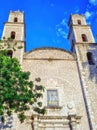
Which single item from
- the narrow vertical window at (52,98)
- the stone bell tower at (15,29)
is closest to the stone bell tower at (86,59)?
the narrow vertical window at (52,98)

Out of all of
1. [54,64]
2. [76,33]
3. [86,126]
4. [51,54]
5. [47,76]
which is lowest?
[86,126]

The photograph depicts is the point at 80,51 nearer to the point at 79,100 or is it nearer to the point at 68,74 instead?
the point at 68,74

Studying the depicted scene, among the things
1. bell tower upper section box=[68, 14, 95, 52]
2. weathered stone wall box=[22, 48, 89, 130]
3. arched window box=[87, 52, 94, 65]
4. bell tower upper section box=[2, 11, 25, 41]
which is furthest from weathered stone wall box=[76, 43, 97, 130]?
bell tower upper section box=[2, 11, 25, 41]

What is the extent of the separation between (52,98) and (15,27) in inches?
395

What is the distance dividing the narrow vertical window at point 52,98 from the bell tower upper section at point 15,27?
6.83 m

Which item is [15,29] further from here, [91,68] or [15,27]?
[91,68]

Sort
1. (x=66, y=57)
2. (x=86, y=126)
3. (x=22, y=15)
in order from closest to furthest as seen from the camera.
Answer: (x=86, y=126), (x=66, y=57), (x=22, y=15)

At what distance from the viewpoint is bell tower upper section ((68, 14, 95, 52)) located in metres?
21.8

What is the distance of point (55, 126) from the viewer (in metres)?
14.6

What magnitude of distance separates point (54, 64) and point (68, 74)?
63.1 inches

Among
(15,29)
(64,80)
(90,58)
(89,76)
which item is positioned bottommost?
(64,80)

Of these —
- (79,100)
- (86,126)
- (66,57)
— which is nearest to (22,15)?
(66,57)

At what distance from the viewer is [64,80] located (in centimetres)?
1733

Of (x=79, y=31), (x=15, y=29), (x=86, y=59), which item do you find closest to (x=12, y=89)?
(x=86, y=59)
